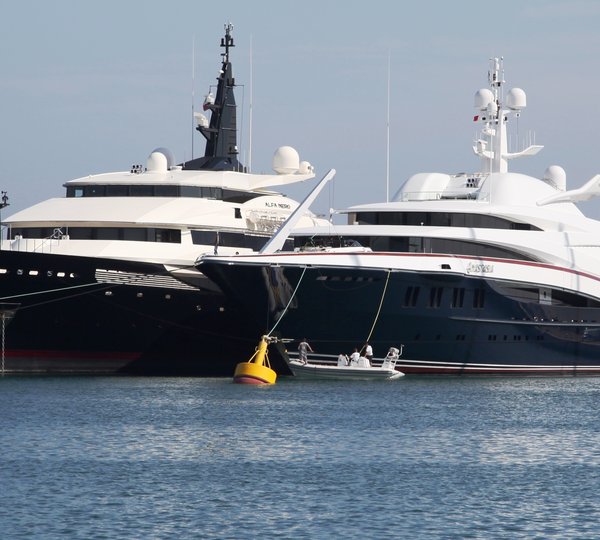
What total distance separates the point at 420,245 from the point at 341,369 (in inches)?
216

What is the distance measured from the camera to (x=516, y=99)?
5953 centimetres

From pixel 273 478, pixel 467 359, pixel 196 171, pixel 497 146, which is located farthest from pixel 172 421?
pixel 497 146

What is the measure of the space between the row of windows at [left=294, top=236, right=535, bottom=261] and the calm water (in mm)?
A: 6872

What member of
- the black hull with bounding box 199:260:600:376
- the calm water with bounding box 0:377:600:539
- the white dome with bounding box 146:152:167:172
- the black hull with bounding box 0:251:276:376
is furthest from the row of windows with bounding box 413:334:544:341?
the white dome with bounding box 146:152:167:172

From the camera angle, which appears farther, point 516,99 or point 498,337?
point 516,99

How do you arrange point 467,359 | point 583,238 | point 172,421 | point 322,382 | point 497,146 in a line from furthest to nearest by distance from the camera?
1. point 497,146
2. point 583,238
3. point 467,359
4. point 322,382
5. point 172,421

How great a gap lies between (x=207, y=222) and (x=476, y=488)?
86.7 feet

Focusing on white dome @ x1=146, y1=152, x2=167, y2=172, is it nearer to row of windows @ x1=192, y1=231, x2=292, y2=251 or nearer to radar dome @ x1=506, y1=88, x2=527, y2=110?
row of windows @ x1=192, y1=231, x2=292, y2=251

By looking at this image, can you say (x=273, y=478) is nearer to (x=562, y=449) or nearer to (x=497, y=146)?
(x=562, y=449)

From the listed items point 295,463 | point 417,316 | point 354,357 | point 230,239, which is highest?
point 230,239

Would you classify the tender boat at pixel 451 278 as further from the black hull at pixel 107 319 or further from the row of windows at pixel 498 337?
the black hull at pixel 107 319

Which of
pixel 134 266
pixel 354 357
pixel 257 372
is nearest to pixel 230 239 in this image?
pixel 134 266

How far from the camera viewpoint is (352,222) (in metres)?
53.6

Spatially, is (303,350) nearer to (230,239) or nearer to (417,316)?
(417,316)
